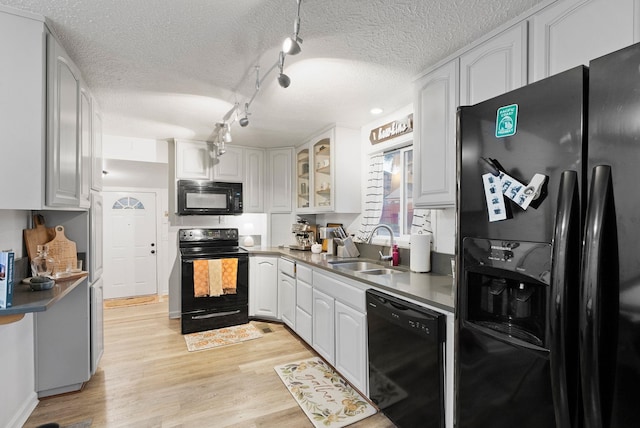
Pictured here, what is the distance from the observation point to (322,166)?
11.9 ft

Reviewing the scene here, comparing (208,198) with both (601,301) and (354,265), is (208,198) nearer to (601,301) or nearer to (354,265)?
(354,265)

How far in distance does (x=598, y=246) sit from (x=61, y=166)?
2.37 metres

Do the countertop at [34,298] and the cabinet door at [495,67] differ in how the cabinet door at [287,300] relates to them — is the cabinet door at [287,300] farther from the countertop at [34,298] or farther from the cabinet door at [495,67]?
the cabinet door at [495,67]

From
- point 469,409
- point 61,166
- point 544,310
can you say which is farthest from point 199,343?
point 544,310

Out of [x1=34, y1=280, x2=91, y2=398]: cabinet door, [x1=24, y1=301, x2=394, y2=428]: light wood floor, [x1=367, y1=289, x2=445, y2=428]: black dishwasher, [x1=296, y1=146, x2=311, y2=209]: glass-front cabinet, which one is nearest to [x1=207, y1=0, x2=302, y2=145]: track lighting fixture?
[x1=296, y1=146, x2=311, y2=209]: glass-front cabinet

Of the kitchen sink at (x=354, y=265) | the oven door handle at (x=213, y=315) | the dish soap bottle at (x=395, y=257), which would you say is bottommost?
the oven door handle at (x=213, y=315)

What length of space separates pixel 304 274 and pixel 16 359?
2114mm

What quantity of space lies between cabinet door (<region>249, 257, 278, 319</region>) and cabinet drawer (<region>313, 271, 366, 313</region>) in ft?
3.45

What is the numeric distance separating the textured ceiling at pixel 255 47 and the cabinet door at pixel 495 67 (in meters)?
0.08

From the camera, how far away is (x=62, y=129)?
5.73 feet

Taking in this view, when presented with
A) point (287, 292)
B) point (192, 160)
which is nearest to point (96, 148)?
point (192, 160)

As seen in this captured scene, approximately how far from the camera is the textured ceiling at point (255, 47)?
150cm

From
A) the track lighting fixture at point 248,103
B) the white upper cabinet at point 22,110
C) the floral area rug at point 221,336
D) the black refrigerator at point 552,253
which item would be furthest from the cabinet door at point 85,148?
the black refrigerator at point 552,253

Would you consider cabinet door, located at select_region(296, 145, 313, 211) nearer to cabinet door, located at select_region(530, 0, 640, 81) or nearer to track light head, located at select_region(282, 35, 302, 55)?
track light head, located at select_region(282, 35, 302, 55)
